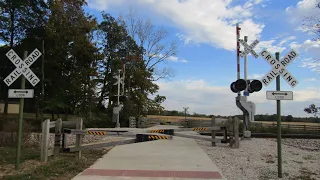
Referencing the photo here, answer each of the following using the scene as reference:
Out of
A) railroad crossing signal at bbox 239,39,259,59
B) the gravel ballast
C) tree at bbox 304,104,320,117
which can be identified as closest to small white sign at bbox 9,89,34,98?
the gravel ballast

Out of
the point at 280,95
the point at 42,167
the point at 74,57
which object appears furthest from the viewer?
the point at 74,57

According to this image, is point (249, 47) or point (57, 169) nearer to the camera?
point (57, 169)

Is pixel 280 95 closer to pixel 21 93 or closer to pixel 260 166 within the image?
pixel 260 166

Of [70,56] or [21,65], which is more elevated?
[70,56]

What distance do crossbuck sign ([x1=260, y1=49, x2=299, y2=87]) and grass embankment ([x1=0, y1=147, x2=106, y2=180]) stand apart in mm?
5270

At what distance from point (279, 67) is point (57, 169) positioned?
6146mm

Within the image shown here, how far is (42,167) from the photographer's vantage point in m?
8.04

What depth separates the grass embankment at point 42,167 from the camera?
7.19 m

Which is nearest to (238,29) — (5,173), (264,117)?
(5,173)

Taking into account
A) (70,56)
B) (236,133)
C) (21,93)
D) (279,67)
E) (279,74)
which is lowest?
(236,133)

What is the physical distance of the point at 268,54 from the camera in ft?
25.8

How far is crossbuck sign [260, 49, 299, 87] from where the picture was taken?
25.4ft

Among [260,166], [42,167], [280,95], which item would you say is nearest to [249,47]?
[260,166]

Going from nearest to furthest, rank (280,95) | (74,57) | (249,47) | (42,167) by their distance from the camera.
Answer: (280,95) < (42,167) < (249,47) < (74,57)
